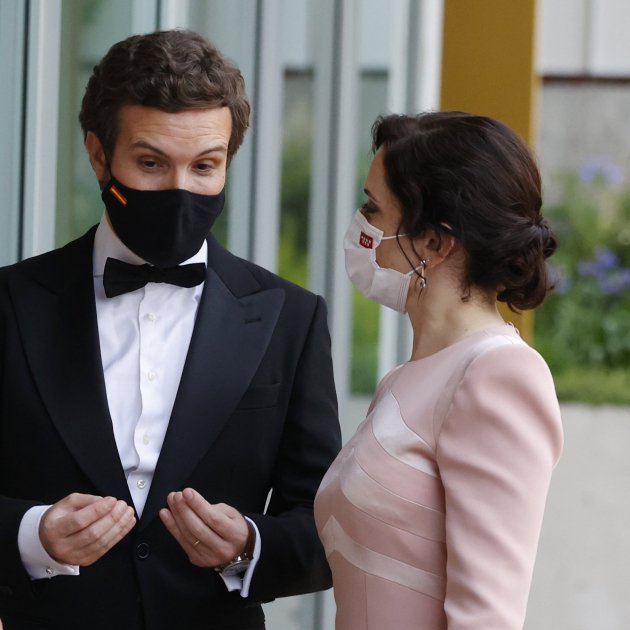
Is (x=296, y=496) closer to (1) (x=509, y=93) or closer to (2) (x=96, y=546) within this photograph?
(2) (x=96, y=546)

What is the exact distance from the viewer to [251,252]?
448 cm

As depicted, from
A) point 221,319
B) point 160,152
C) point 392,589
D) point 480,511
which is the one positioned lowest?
point 392,589

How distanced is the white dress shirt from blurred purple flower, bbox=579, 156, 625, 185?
370 inches

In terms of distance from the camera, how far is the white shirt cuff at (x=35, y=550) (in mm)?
2043

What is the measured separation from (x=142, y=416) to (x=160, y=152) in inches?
17.6

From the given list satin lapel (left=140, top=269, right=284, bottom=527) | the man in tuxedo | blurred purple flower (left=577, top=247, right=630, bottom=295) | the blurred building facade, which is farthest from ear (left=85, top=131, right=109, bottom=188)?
blurred purple flower (left=577, top=247, right=630, bottom=295)

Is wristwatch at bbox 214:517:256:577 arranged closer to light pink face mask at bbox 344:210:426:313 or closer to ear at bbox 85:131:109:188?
light pink face mask at bbox 344:210:426:313

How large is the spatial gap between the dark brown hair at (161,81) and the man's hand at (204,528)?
0.64 meters

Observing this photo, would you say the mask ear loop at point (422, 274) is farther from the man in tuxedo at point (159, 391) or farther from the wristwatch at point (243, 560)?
the wristwatch at point (243, 560)

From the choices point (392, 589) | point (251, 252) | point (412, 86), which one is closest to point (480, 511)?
point (392, 589)

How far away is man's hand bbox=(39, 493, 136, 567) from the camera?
6.37 feet

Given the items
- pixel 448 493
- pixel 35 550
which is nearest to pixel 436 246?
pixel 448 493

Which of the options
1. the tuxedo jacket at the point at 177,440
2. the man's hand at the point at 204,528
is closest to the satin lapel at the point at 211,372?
the tuxedo jacket at the point at 177,440

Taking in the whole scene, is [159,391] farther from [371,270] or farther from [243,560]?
[371,270]
